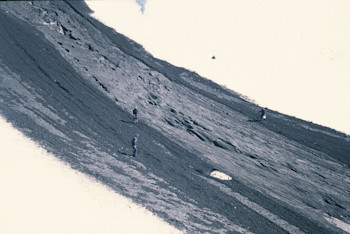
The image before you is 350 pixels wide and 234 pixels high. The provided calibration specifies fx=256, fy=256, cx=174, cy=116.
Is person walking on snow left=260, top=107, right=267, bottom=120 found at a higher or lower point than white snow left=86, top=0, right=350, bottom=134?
lower

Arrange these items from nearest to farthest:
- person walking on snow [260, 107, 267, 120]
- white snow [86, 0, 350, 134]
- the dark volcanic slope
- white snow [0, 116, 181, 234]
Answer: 1. white snow [0, 116, 181, 234]
2. the dark volcanic slope
3. person walking on snow [260, 107, 267, 120]
4. white snow [86, 0, 350, 134]

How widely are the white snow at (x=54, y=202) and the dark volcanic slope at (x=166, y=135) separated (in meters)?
0.59

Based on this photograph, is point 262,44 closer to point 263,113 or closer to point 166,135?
point 263,113

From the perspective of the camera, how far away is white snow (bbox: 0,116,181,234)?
912 cm

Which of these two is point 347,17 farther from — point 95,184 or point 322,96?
point 95,184

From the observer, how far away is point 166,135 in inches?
640

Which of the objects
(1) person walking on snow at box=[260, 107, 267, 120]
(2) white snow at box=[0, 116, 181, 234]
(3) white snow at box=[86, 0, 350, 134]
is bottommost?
(2) white snow at box=[0, 116, 181, 234]

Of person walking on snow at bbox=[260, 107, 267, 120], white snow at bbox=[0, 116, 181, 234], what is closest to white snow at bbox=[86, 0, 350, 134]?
person walking on snow at bbox=[260, 107, 267, 120]

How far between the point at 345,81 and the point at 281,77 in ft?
21.6

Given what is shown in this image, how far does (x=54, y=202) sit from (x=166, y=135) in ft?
25.6

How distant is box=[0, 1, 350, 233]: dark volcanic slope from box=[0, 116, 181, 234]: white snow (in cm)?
59

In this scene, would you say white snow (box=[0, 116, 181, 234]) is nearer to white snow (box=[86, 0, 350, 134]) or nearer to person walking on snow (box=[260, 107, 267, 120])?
person walking on snow (box=[260, 107, 267, 120])

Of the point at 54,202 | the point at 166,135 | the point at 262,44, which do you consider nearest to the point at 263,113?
the point at 166,135

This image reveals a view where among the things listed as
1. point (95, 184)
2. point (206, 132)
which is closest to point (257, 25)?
point (206, 132)
